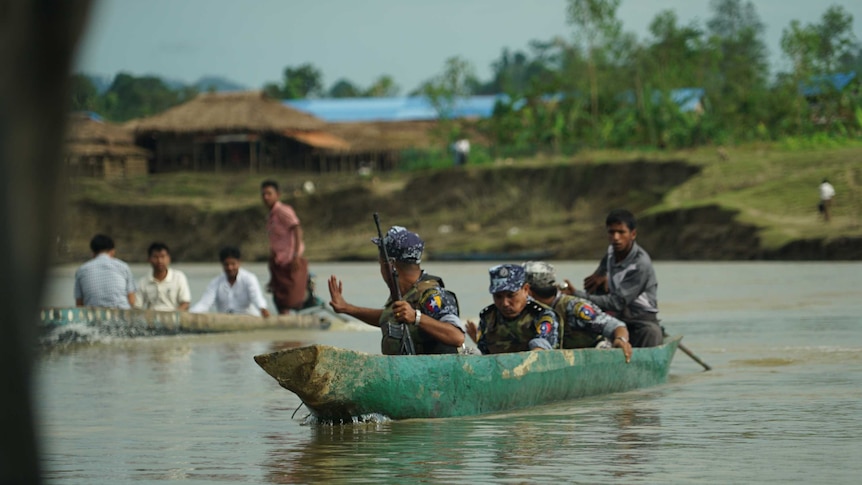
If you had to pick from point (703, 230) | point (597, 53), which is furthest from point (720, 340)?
point (597, 53)

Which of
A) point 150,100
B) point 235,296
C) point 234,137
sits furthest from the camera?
point 150,100

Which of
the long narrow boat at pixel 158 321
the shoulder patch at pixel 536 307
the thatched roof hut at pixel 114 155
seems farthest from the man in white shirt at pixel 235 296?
the thatched roof hut at pixel 114 155

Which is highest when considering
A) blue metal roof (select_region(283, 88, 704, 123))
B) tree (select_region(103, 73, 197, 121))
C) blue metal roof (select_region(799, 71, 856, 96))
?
tree (select_region(103, 73, 197, 121))

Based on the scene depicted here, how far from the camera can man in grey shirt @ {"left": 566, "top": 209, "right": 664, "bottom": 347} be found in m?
9.52

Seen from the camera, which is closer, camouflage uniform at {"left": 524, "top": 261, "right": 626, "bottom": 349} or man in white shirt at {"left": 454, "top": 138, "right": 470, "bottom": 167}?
camouflage uniform at {"left": 524, "top": 261, "right": 626, "bottom": 349}

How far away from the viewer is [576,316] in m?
9.11

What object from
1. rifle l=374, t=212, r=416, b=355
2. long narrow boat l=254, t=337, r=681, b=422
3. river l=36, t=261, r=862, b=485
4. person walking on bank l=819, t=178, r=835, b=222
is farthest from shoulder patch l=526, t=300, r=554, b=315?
person walking on bank l=819, t=178, r=835, b=222

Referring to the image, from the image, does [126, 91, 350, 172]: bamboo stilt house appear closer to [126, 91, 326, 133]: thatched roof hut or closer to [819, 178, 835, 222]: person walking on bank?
[126, 91, 326, 133]: thatched roof hut

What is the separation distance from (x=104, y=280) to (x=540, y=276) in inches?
259

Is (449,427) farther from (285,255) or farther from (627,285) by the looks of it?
(285,255)

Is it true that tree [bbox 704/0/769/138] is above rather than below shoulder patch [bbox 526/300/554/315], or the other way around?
above

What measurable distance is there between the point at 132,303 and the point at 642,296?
659 cm

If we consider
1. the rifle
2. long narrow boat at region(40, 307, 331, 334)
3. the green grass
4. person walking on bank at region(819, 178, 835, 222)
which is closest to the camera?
the rifle

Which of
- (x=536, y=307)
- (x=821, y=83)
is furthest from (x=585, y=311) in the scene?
(x=821, y=83)
